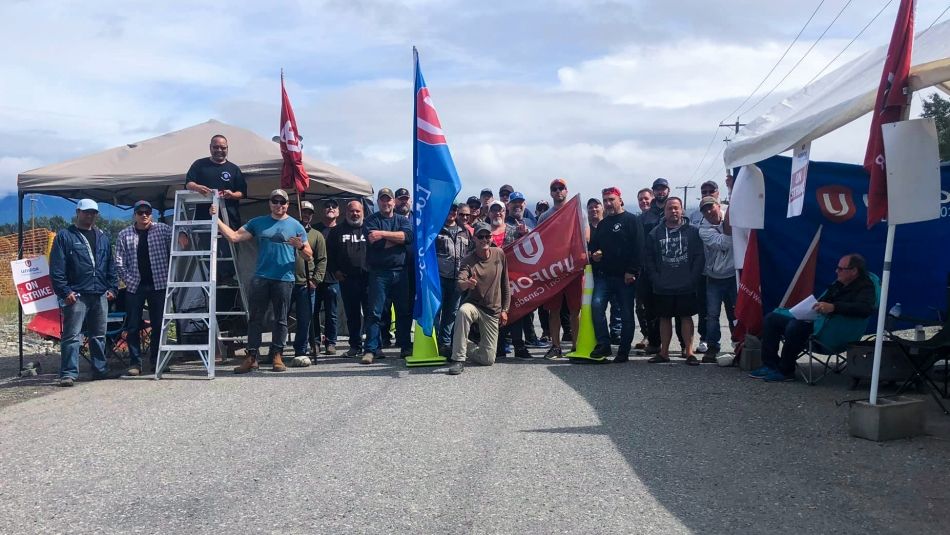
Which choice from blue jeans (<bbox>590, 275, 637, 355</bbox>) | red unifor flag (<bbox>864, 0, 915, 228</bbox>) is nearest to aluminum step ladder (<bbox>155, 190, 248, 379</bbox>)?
blue jeans (<bbox>590, 275, 637, 355</bbox>)

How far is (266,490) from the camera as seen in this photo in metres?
5.09

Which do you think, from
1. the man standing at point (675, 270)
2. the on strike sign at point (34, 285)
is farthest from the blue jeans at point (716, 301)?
the on strike sign at point (34, 285)

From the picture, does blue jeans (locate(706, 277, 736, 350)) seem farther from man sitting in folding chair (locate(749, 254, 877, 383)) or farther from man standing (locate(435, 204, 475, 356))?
man standing (locate(435, 204, 475, 356))

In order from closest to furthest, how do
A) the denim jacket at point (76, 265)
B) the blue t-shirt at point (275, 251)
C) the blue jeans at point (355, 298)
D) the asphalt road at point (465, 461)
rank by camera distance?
the asphalt road at point (465, 461) < the denim jacket at point (76, 265) < the blue t-shirt at point (275, 251) < the blue jeans at point (355, 298)

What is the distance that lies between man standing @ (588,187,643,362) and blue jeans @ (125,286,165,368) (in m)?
5.52

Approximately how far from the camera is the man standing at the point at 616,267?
397 inches

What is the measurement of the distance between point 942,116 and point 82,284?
38.0 metres

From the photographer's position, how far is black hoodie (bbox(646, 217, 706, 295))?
9.94m

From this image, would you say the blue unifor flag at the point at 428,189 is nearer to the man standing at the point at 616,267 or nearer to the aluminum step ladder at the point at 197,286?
the man standing at the point at 616,267

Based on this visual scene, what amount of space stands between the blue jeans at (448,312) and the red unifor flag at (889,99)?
5.41m

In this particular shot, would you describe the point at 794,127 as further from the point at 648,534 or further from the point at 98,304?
the point at 98,304

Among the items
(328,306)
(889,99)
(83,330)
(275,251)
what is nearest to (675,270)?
(889,99)

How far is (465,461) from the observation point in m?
5.68

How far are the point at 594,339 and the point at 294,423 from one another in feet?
14.8
